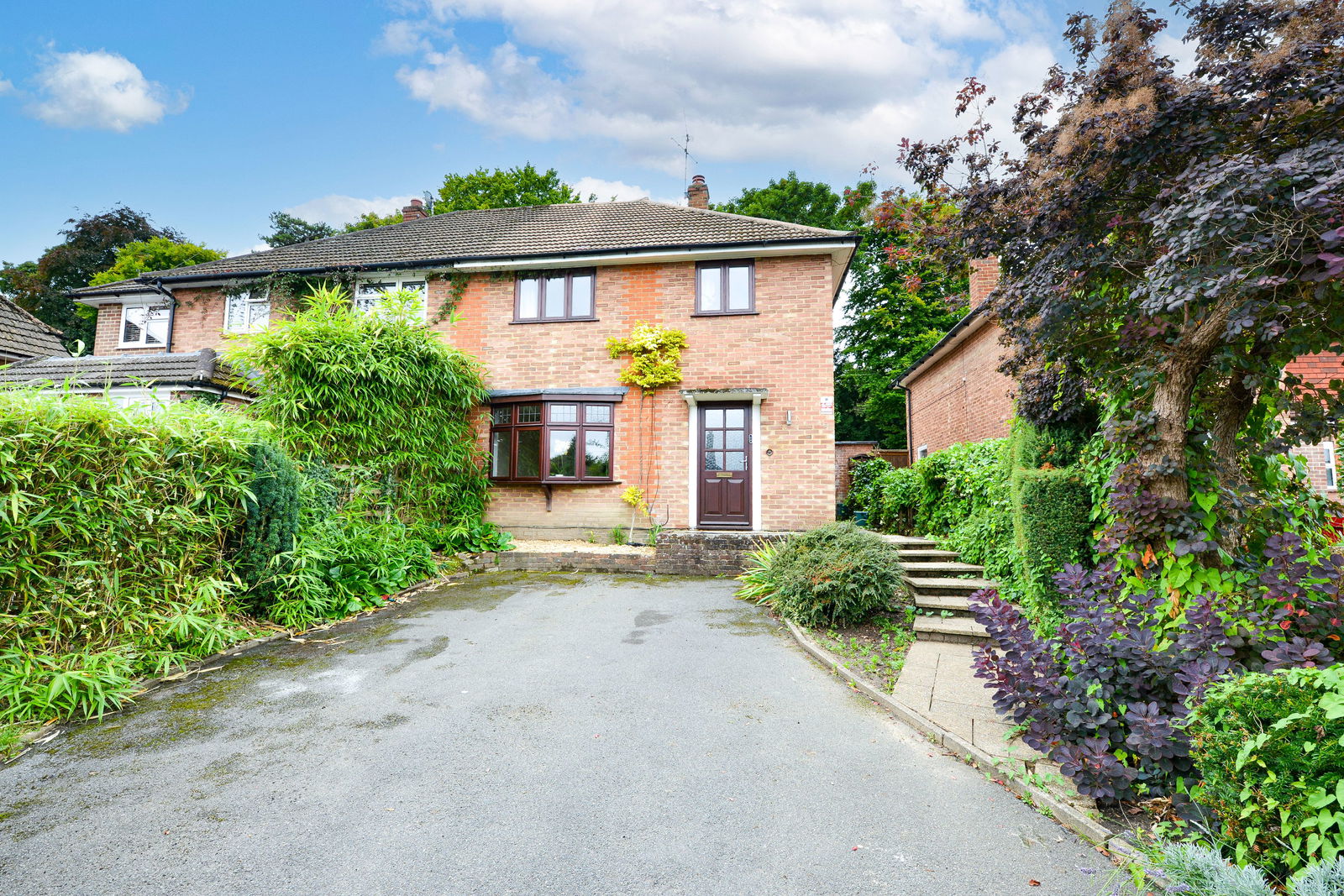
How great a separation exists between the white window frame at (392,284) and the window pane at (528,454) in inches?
141

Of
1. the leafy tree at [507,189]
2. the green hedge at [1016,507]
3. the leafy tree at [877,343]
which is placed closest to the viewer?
the green hedge at [1016,507]

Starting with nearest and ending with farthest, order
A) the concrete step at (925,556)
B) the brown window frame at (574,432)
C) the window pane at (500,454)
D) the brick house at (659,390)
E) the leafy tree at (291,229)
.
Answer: the concrete step at (925,556)
the brick house at (659,390)
the brown window frame at (574,432)
the window pane at (500,454)
the leafy tree at (291,229)

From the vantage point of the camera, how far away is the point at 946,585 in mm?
6754

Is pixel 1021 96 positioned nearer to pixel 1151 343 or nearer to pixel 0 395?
pixel 1151 343

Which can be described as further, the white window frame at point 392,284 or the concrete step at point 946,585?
the white window frame at point 392,284

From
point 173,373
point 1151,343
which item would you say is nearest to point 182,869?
point 1151,343

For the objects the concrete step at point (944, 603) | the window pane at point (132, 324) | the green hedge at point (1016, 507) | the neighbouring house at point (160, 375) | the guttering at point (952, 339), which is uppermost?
the window pane at point (132, 324)

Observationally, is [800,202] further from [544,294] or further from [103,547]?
[103,547]

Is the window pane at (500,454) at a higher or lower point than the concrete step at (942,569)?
higher

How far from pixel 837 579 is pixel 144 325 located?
673 inches

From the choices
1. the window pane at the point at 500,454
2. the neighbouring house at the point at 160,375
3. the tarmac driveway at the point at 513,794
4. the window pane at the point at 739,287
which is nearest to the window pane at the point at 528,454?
the window pane at the point at 500,454

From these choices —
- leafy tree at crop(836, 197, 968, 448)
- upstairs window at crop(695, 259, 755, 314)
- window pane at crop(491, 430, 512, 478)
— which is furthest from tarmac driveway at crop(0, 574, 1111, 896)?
leafy tree at crop(836, 197, 968, 448)

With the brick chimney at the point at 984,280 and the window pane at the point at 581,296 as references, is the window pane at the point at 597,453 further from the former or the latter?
the brick chimney at the point at 984,280

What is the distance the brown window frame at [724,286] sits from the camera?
11172 mm
